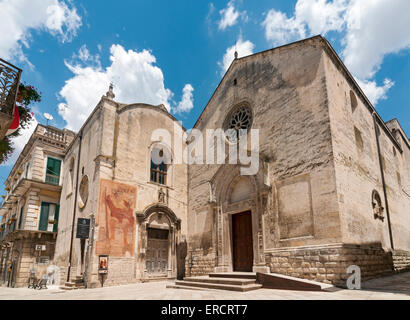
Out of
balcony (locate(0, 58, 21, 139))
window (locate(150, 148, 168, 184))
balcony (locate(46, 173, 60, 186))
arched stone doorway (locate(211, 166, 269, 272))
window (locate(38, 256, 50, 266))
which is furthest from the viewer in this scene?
balcony (locate(46, 173, 60, 186))

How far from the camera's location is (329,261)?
850 centimetres

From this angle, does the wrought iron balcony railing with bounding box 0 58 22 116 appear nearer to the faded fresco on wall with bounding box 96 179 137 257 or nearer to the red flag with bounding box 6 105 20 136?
the red flag with bounding box 6 105 20 136

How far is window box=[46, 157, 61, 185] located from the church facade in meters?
2.67

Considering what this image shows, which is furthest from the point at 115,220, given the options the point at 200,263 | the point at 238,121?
the point at 238,121

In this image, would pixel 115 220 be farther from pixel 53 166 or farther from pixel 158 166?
pixel 53 166

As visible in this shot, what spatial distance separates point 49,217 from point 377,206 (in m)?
18.3

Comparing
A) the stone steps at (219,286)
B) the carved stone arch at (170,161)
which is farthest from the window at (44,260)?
the stone steps at (219,286)

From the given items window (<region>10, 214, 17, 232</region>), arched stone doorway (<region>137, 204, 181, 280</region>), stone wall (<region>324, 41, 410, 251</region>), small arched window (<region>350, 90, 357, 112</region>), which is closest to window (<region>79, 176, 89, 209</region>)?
arched stone doorway (<region>137, 204, 181, 280</region>)

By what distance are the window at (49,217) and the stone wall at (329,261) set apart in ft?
47.2

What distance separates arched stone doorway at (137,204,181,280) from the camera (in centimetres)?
1350

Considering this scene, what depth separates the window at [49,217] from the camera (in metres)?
18.5

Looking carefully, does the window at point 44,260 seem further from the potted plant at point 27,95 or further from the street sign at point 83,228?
the potted plant at point 27,95

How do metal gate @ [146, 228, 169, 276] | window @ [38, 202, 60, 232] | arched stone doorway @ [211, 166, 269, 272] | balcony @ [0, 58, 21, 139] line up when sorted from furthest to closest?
window @ [38, 202, 60, 232] → metal gate @ [146, 228, 169, 276] → arched stone doorway @ [211, 166, 269, 272] → balcony @ [0, 58, 21, 139]
